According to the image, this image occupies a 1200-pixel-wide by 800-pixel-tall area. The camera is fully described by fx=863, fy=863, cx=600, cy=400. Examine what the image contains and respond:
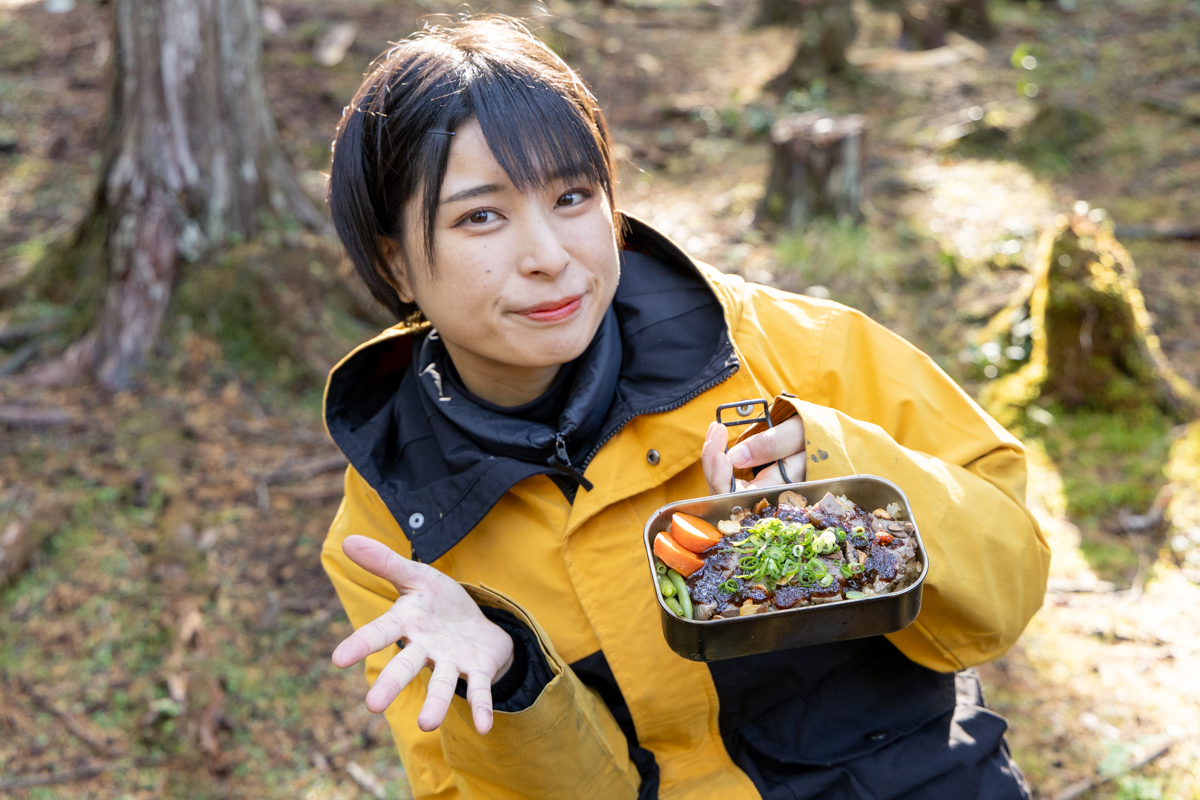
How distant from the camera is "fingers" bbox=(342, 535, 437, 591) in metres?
1.59

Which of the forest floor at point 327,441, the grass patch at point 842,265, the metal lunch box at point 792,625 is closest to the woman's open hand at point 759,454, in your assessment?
the metal lunch box at point 792,625

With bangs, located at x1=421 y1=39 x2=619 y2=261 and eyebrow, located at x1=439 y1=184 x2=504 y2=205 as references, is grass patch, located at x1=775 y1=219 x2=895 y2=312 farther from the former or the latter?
eyebrow, located at x1=439 y1=184 x2=504 y2=205

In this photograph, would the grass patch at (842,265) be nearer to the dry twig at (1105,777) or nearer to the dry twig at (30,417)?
the dry twig at (1105,777)

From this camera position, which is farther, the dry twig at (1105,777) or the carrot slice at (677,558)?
the dry twig at (1105,777)

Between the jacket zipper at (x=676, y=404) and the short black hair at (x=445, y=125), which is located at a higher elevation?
the short black hair at (x=445, y=125)

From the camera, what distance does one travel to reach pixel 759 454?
163 centimetres

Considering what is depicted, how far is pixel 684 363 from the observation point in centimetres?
190

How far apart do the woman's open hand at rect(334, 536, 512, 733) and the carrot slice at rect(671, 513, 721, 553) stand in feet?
1.38

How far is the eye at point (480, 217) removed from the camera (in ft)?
5.80

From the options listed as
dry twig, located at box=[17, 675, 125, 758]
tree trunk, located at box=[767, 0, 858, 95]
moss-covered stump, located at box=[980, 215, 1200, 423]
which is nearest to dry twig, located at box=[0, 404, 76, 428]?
dry twig, located at box=[17, 675, 125, 758]

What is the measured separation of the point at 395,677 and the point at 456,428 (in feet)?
2.45

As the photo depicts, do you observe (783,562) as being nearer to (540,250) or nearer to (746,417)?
(746,417)

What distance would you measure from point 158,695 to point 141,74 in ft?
10.6

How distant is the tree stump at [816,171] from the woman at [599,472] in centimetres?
441
